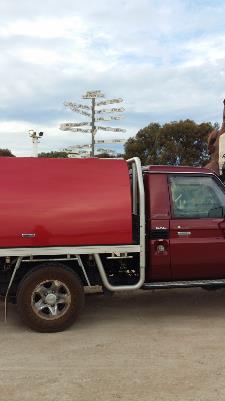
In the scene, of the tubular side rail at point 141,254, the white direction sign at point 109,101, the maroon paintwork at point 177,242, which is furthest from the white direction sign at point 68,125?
the tubular side rail at point 141,254

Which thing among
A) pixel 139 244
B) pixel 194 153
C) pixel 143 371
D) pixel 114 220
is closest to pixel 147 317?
pixel 139 244

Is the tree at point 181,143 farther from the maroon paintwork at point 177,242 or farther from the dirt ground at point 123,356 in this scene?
the maroon paintwork at point 177,242

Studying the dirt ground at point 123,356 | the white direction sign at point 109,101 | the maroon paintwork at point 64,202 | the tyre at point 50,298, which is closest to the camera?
the dirt ground at point 123,356

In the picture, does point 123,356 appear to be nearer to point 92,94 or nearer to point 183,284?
point 183,284

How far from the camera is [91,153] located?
30172mm

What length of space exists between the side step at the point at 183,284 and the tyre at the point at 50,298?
0.87 metres

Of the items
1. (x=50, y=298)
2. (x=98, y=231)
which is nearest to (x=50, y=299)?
(x=50, y=298)

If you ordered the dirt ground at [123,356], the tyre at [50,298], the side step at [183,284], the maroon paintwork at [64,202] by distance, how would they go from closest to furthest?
the dirt ground at [123,356], the maroon paintwork at [64,202], the tyre at [50,298], the side step at [183,284]

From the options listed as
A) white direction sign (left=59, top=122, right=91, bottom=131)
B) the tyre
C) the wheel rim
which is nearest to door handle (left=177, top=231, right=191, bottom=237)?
the tyre

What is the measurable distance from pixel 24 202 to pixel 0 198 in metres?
0.27

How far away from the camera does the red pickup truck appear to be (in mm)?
5613

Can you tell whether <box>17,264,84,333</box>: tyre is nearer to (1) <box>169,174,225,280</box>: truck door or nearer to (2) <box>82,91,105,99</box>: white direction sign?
(1) <box>169,174,225,280</box>: truck door

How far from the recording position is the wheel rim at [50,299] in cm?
572

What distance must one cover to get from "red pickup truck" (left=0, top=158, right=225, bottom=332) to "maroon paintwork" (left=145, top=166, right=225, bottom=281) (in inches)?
0.5
